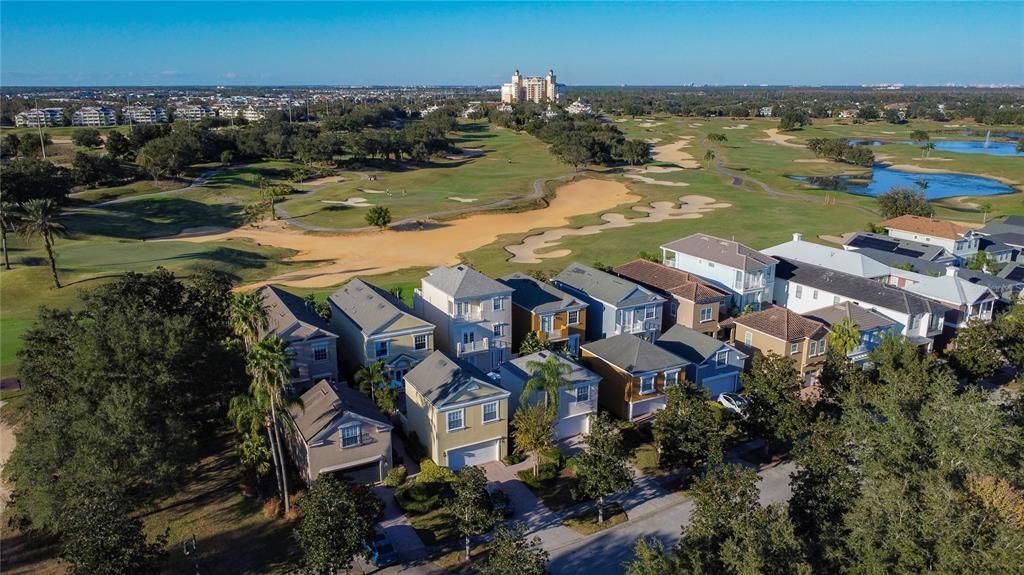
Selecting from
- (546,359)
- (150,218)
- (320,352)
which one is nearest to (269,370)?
(320,352)

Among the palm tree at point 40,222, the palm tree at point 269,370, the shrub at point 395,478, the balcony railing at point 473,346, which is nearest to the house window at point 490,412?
the shrub at point 395,478

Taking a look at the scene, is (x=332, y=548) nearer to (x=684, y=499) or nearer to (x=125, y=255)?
(x=684, y=499)

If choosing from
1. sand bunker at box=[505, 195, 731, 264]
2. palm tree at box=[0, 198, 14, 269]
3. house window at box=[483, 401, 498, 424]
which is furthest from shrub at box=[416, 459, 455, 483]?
palm tree at box=[0, 198, 14, 269]

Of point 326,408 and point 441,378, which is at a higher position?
point 441,378

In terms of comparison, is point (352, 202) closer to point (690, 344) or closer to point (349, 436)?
point (690, 344)

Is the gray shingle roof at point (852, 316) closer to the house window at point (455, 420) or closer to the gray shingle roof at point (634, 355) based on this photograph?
the gray shingle roof at point (634, 355)

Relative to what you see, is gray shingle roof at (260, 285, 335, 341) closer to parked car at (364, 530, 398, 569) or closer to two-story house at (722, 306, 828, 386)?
parked car at (364, 530, 398, 569)
